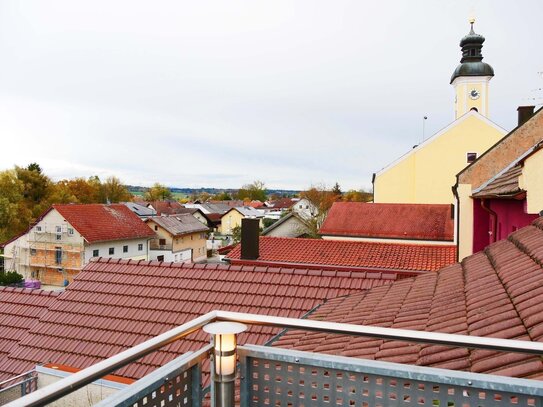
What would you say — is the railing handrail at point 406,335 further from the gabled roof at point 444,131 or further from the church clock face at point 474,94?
the church clock face at point 474,94

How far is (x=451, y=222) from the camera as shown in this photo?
18406mm

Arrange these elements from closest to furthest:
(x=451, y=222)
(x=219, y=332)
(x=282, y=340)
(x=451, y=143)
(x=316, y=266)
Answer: (x=219, y=332) → (x=282, y=340) → (x=316, y=266) → (x=451, y=222) → (x=451, y=143)

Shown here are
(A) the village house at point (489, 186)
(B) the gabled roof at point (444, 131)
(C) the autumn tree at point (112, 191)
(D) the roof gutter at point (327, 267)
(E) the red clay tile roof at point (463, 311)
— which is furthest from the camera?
(C) the autumn tree at point (112, 191)

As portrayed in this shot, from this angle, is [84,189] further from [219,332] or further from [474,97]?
[219,332]

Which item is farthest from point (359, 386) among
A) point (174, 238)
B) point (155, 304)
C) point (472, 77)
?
point (174, 238)

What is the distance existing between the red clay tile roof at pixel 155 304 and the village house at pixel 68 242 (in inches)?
966

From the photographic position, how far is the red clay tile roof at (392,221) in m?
18.7

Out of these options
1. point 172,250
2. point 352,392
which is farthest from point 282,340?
point 172,250

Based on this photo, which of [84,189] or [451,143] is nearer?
[451,143]

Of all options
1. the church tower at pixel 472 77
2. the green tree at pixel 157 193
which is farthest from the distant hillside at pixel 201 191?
the church tower at pixel 472 77

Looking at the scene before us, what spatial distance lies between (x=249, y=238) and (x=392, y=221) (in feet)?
25.4

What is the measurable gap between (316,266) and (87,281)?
8.97 m

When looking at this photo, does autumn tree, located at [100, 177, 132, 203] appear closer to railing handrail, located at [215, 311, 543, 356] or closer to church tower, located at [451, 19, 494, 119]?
church tower, located at [451, 19, 494, 119]

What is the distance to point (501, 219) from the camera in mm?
8961
